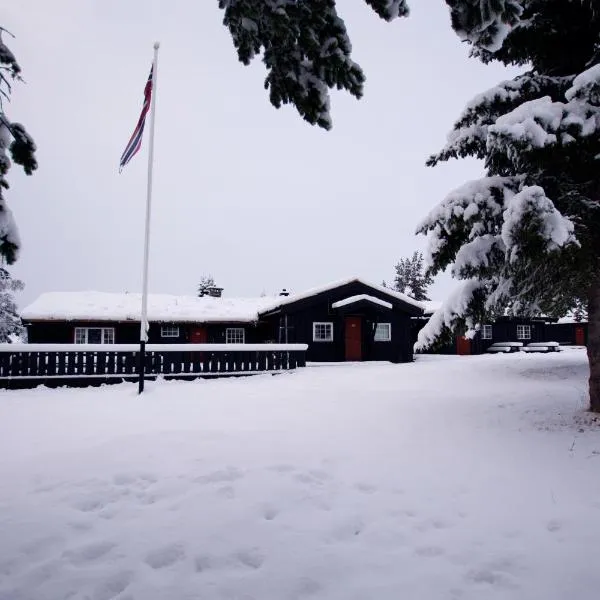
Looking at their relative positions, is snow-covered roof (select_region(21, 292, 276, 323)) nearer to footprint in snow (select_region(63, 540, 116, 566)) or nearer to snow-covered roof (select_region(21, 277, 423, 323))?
snow-covered roof (select_region(21, 277, 423, 323))

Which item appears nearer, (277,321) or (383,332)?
(383,332)

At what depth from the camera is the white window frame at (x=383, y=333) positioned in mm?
24406

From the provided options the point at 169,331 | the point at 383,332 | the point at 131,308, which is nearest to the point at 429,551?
the point at 383,332

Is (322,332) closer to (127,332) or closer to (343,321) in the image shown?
(343,321)

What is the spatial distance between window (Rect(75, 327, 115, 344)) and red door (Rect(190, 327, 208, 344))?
4534mm

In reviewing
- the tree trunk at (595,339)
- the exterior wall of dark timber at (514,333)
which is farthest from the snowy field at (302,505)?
the exterior wall of dark timber at (514,333)

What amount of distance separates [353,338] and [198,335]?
9624 millimetres

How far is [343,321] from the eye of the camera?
23.9 m

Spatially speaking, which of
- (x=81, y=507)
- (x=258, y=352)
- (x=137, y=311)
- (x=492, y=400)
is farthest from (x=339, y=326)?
(x=81, y=507)

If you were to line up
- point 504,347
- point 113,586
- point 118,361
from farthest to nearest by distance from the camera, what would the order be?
point 504,347, point 118,361, point 113,586

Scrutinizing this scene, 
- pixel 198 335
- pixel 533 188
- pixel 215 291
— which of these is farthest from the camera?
pixel 215 291

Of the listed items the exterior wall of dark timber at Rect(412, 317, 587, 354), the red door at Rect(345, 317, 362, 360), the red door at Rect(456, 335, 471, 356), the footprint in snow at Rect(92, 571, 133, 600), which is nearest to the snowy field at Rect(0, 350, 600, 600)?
the footprint in snow at Rect(92, 571, 133, 600)

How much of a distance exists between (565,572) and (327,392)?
7.83 meters

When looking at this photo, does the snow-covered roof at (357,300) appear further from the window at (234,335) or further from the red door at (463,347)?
the red door at (463,347)
